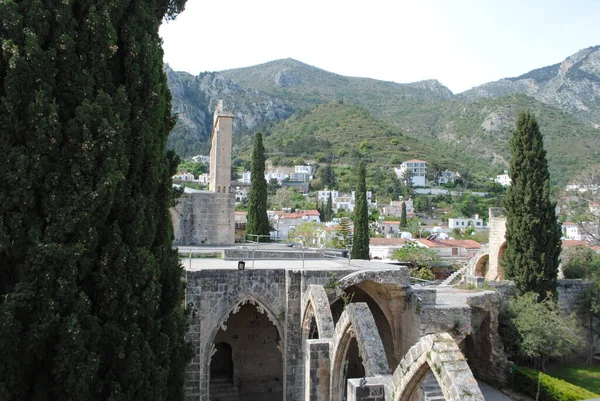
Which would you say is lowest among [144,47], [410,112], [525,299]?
[525,299]

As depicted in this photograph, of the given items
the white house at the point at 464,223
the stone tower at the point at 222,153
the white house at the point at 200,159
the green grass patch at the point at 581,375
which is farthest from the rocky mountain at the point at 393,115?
the green grass patch at the point at 581,375

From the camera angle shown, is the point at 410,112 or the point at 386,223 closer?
the point at 386,223

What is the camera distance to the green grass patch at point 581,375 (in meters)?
17.9

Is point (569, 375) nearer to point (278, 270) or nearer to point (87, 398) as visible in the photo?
point (278, 270)

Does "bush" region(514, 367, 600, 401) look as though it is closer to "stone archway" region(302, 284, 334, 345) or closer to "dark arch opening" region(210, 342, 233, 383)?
"stone archway" region(302, 284, 334, 345)

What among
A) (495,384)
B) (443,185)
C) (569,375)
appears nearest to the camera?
(495,384)

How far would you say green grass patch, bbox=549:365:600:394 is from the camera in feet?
58.7

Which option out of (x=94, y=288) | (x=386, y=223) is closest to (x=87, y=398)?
(x=94, y=288)

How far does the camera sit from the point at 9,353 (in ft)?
19.2

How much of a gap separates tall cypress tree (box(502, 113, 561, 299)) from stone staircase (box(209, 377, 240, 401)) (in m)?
12.3

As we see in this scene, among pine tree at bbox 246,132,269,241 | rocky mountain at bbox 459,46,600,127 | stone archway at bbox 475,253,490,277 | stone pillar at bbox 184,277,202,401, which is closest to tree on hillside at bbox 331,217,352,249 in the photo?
stone archway at bbox 475,253,490,277

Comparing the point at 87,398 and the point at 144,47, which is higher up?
the point at 144,47

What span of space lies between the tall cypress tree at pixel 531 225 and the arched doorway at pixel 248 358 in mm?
10779

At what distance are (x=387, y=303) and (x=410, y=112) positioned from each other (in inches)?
5635
